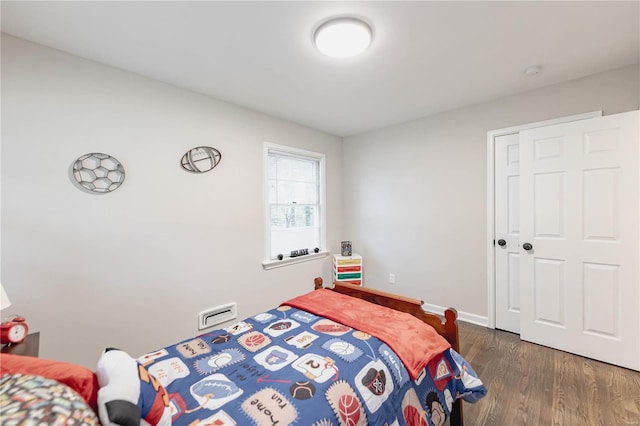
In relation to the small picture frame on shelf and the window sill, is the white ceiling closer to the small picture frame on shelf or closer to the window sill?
the window sill

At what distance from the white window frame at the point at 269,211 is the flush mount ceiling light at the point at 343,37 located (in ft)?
5.02

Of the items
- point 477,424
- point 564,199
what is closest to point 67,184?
point 477,424

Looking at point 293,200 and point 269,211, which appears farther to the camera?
point 293,200

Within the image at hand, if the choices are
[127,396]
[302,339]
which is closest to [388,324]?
[302,339]

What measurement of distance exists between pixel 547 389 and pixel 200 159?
3414mm

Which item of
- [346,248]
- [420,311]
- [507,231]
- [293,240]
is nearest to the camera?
[420,311]

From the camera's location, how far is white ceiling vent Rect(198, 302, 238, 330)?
2.51 metres

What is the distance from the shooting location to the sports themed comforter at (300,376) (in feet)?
3.05

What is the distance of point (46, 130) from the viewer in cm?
177

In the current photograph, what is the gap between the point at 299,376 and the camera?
1.17 metres

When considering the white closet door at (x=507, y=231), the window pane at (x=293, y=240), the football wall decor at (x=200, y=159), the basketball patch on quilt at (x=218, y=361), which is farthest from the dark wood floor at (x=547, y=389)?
the football wall decor at (x=200, y=159)

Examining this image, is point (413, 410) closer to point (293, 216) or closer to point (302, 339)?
point (302, 339)

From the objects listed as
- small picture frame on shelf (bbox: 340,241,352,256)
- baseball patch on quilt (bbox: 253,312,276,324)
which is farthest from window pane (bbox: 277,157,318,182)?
baseball patch on quilt (bbox: 253,312,276,324)

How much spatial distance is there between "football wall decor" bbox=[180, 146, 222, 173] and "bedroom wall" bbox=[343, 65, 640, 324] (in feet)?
7.03
